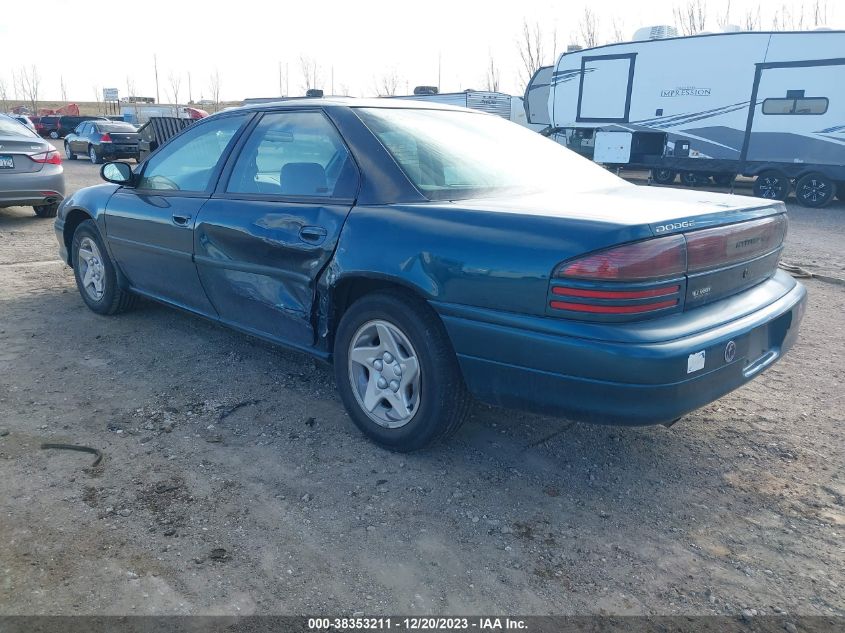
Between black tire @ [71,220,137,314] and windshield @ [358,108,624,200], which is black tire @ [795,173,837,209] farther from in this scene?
black tire @ [71,220,137,314]

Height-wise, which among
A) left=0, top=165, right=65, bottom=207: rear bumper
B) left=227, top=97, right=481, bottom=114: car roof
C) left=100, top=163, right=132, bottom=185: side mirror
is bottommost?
left=0, top=165, right=65, bottom=207: rear bumper

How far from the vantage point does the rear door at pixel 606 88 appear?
16.2 meters

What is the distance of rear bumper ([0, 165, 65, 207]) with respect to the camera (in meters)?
9.05

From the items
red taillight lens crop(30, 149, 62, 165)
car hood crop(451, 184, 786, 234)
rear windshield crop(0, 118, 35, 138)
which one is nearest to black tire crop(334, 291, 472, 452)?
car hood crop(451, 184, 786, 234)

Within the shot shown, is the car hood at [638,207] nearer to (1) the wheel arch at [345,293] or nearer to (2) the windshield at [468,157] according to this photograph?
(2) the windshield at [468,157]

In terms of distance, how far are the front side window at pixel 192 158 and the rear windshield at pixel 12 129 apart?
6404mm

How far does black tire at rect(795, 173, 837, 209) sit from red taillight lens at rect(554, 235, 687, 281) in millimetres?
13202

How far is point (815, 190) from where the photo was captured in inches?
542

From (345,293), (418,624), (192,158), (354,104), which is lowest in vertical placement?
(418,624)

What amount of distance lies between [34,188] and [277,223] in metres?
7.46

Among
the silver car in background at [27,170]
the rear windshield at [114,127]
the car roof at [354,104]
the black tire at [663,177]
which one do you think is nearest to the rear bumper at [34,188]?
the silver car in background at [27,170]

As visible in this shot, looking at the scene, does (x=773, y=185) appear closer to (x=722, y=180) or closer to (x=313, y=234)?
(x=722, y=180)

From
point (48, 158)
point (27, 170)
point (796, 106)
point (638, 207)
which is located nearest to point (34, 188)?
point (27, 170)

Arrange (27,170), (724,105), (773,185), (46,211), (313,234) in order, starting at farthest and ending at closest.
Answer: (724,105), (773,185), (46,211), (27,170), (313,234)
